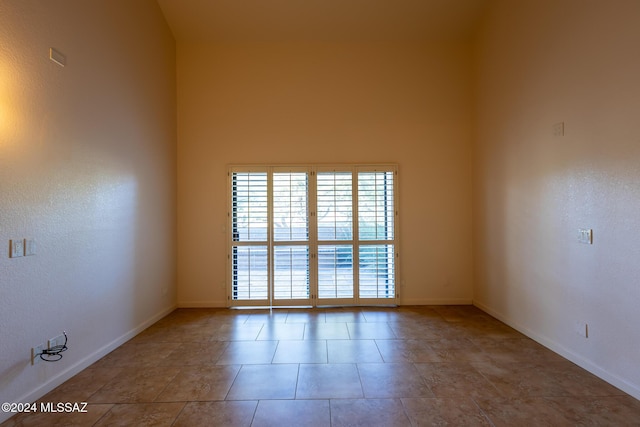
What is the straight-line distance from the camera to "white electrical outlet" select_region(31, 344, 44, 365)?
Answer: 2.33 meters

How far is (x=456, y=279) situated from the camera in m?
4.74

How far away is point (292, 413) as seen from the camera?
215 cm

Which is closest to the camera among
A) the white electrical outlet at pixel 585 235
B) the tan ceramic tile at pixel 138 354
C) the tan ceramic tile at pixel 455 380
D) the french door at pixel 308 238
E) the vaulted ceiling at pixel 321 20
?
the tan ceramic tile at pixel 455 380

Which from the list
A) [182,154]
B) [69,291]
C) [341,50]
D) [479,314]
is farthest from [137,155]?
[479,314]

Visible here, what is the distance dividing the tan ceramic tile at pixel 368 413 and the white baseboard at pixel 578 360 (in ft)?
5.53

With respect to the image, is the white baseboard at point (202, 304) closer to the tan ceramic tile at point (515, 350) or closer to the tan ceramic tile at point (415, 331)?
the tan ceramic tile at point (415, 331)

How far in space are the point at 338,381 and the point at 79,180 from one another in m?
2.76

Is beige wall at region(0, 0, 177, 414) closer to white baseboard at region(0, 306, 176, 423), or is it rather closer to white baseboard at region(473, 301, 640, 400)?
white baseboard at region(0, 306, 176, 423)

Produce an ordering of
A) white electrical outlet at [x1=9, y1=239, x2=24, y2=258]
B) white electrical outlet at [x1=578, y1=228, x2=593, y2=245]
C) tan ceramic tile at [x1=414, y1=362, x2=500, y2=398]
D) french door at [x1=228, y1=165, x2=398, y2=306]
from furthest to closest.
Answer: french door at [x1=228, y1=165, x2=398, y2=306], white electrical outlet at [x1=578, y1=228, x2=593, y2=245], tan ceramic tile at [x1=414, y1=362, x2=500, y2=398], white electrical outlet at [x1=9, y1=239, x2=24, y2=258]

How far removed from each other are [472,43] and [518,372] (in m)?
4.34

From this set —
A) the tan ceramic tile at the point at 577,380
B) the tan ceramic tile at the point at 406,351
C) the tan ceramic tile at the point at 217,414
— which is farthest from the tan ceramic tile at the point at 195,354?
the tan ceramic tile at the point at 577,380

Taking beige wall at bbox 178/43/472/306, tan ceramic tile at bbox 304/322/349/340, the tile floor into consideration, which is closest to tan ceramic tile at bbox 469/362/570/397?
the tile floor

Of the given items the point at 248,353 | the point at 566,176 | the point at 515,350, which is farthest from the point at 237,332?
the point at 566,176

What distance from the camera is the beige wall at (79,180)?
2.22 m
